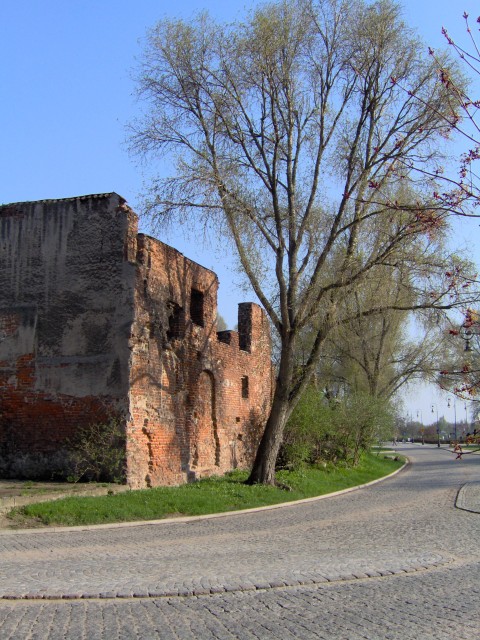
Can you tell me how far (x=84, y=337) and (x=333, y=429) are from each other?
13.2m

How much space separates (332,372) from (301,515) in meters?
26.4

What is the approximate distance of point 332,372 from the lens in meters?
40.2

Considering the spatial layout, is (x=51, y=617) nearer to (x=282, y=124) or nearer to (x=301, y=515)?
(x=301, y=515)

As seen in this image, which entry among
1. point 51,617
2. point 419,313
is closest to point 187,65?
point 419,313

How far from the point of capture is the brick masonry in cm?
1504

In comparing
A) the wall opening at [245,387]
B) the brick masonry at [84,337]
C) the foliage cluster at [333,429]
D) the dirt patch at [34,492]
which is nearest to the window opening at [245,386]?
the wall opening at [245,387]

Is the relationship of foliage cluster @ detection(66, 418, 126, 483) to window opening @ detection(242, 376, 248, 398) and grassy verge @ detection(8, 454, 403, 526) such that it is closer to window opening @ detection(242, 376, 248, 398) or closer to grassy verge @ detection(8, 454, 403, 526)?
grassy verge @ detection(8, 454, 403, 526)

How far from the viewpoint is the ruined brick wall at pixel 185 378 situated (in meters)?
15.7

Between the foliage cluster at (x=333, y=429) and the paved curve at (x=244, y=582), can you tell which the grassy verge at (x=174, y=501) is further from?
the foliage cluster at (x=333, y=429)

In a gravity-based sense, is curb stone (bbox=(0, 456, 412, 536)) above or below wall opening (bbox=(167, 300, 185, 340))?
below

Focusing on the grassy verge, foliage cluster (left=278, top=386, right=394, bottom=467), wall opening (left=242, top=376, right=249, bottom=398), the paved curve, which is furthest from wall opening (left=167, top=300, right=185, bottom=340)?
the paved curve

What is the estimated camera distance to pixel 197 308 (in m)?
19.8

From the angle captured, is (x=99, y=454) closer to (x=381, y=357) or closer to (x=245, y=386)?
(x=245, y=386)

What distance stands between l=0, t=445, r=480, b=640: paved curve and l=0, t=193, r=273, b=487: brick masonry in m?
3.89
